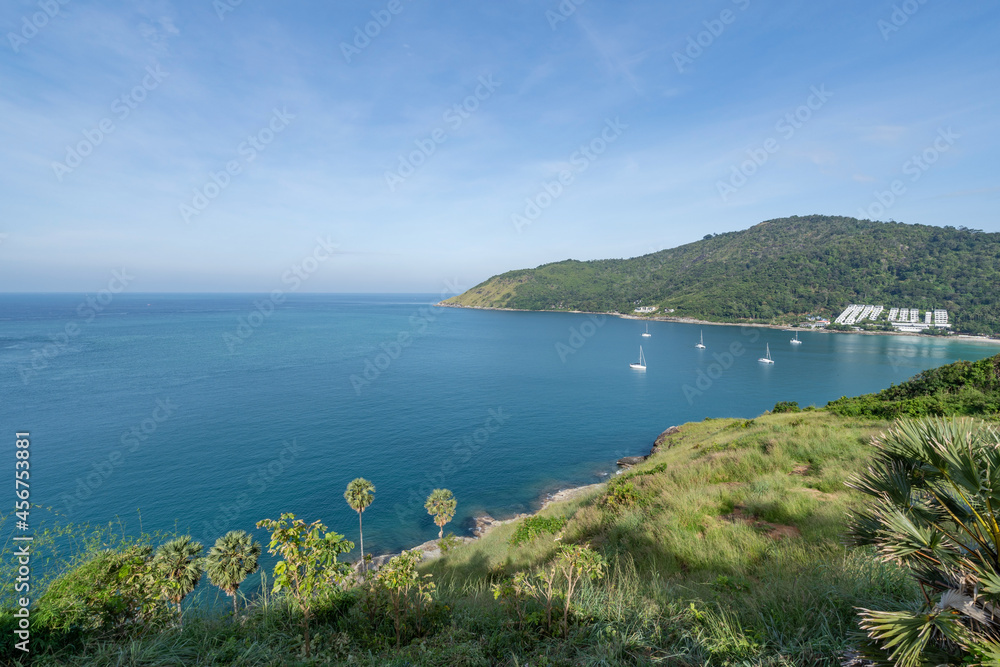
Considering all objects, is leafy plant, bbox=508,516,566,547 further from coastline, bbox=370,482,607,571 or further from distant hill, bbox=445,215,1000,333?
distant hill, bbox=445,215,1000,333

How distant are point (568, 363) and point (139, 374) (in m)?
71.1

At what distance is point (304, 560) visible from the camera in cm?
540

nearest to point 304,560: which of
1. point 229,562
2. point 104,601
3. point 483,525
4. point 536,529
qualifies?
point 104,601

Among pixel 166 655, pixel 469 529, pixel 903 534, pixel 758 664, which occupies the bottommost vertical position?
pixel 469 529

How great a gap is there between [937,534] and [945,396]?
27669 mm

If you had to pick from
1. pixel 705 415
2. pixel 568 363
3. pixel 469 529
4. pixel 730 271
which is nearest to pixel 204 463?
pixel 469 529

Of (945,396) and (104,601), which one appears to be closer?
(104,601)

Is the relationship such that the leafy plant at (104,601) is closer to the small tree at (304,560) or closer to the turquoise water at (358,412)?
the small tree at (304,560)

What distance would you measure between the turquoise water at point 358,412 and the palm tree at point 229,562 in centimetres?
1041

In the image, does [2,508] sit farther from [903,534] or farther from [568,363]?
[568,363]

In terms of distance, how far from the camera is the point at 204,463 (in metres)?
34.1

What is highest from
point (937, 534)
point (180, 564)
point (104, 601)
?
point (937, 534)

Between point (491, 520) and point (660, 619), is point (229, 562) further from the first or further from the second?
point (660, 619)

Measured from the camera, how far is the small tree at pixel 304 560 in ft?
17.2
